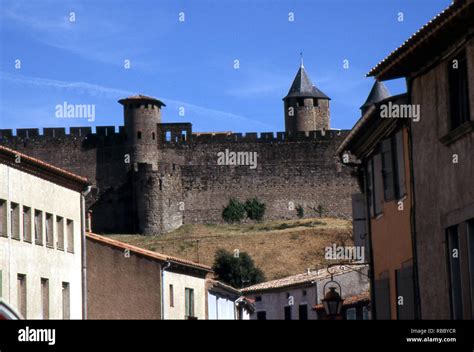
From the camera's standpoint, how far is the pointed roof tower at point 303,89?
103938 millimetres

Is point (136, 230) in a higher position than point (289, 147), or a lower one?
lower

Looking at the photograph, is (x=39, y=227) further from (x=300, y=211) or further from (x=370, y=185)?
(x=300, y=211)

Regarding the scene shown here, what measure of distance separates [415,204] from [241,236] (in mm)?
70989

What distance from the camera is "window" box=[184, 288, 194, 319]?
41.9 meters

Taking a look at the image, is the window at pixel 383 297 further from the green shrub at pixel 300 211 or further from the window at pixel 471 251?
the green shrub at pixel 300 211

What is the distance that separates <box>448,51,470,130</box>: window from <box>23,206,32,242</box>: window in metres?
18.4

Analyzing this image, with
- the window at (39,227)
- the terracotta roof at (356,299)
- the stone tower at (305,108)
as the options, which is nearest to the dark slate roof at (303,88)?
the stone tower at (305,108)

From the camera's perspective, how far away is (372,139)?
74.3 ft

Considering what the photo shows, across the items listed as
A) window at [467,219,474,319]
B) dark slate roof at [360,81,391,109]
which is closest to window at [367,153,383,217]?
window at [467,219,474,319]

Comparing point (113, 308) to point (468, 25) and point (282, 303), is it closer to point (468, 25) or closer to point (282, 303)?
point (282, 303)

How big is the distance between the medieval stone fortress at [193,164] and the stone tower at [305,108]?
0.07 metres

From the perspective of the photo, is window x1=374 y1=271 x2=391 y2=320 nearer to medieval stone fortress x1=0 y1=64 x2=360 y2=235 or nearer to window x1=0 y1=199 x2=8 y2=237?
window x1=0 y1=199 x2=8 y2=237

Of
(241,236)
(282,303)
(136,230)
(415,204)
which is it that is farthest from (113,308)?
(136,230)
